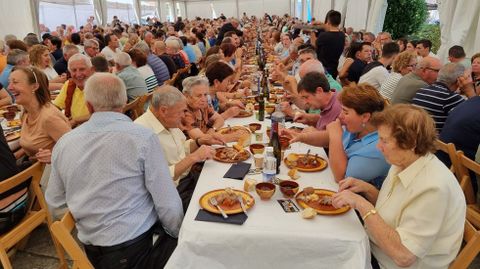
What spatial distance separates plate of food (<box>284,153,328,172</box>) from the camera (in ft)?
7.38

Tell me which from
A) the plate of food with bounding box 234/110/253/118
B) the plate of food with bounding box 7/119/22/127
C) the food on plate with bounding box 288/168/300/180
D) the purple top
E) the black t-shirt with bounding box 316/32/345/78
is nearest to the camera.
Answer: the food on plate with bounding box 288/168/300/180

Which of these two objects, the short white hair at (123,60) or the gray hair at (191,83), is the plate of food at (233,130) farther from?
the short white hair at (123,60)

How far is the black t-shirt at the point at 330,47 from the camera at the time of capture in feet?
18.5

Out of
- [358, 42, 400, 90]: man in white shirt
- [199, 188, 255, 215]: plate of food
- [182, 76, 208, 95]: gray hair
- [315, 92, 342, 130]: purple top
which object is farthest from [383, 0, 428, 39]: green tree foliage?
[199, 188, 255, 215]: plate of food

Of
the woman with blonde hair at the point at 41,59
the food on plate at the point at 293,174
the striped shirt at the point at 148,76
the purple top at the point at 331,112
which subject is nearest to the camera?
the food on plate at the point at 293,174

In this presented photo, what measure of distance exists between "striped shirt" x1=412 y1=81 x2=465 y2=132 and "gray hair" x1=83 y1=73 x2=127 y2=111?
276 cm

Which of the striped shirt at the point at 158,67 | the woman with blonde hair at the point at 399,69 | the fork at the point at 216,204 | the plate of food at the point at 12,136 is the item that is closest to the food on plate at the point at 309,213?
the fork at the point at 216,204

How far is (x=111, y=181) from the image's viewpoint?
5.55 ft

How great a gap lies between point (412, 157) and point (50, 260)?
261cm

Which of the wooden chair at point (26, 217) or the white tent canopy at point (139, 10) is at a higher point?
the white tent canopy at point (139, 10)

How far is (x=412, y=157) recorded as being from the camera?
1.55m

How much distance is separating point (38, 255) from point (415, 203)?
269cm

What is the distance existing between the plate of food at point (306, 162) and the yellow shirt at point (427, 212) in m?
0.66

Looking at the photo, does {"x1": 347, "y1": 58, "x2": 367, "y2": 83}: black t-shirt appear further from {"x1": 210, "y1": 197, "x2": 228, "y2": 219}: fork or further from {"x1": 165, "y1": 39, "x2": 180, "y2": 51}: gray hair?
{"x1": 210, "y1": 197, "x2": 228, "y2": 219}: fork
